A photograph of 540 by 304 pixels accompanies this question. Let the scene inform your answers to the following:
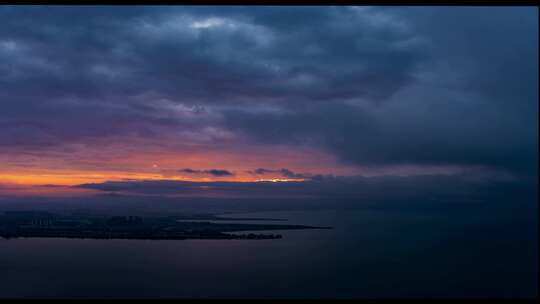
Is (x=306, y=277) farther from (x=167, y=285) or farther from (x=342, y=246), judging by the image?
(x=342, y=246)

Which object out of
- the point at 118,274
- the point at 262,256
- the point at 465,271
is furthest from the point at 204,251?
the point at 465,271

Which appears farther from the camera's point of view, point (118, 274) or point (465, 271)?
point (118, 274)

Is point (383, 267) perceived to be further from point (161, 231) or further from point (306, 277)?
point (161, 231)

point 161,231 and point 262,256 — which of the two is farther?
point 161,231
